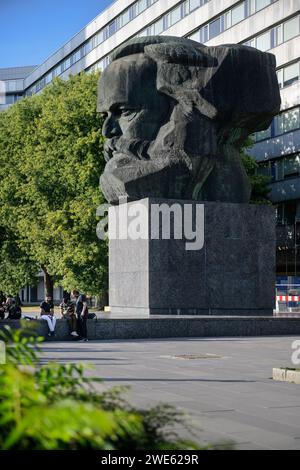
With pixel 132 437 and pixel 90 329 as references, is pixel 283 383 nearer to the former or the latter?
pixel 132 437

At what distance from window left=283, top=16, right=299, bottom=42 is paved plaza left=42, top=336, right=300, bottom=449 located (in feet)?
117

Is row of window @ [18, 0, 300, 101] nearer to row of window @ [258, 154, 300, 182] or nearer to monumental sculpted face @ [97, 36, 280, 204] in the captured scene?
row of window @ [258, 154, 300, 182]

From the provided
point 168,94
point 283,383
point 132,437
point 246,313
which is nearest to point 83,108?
point 168,94

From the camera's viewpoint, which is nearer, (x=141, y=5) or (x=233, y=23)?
(x=233, y=23)

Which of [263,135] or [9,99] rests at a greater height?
[9,99]

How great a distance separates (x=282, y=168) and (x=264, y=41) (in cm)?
924

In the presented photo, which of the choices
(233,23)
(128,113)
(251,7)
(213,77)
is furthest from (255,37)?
(128,113)

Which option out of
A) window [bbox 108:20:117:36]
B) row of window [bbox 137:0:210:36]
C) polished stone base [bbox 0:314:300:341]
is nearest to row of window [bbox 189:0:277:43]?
row of window [bbox 137:0:210:36]

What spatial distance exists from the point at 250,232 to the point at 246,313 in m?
2.34

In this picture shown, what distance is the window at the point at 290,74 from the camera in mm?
50812

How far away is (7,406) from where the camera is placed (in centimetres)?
264

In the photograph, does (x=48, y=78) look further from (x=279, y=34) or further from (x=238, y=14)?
(x=279, y=34)

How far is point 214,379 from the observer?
36.6ft

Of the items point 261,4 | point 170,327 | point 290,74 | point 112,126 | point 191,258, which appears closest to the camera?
point 170,327
